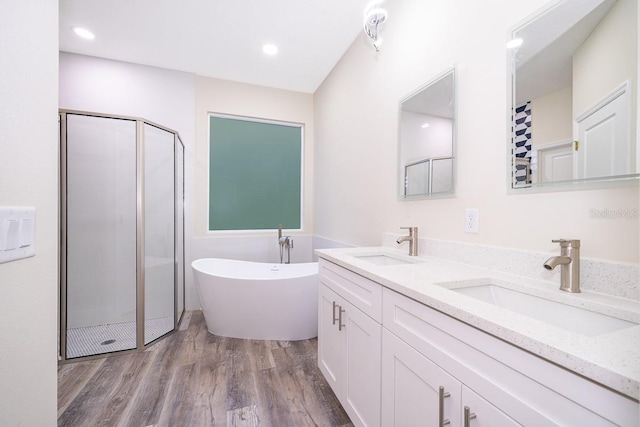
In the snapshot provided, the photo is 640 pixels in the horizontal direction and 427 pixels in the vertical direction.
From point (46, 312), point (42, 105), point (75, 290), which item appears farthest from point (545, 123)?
point (75, 290)

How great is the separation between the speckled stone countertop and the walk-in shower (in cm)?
222

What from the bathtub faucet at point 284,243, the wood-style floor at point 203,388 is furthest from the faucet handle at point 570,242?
the bathtub faucet at point 284,243

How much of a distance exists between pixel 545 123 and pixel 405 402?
1.18 metres

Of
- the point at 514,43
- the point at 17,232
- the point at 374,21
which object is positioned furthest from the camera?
the point at 374,21

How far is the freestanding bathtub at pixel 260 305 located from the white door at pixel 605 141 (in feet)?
6.15

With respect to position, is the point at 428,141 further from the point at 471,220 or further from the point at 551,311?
the point at 551,311

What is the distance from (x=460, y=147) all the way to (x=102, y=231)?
10.6ft

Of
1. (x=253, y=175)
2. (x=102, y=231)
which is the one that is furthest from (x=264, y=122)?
(x=102, y=231)

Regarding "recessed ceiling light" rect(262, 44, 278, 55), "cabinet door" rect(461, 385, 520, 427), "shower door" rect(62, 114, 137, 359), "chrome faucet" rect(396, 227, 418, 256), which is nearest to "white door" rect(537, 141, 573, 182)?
"chrome faucet" rect(396, 227, 418, 256)

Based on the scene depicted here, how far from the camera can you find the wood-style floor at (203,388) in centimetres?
150

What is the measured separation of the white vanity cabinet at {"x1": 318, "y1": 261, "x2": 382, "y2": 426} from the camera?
1150 mm

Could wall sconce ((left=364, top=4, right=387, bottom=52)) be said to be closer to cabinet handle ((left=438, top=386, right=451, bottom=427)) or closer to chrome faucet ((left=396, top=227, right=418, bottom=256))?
chrome faucet ((left=396, top=227, right=418, bottom=256))

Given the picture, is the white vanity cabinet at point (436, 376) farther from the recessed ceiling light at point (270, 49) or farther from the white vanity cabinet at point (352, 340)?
the recessed ceiling light at point (270, 49)

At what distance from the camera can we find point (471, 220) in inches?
51.6
